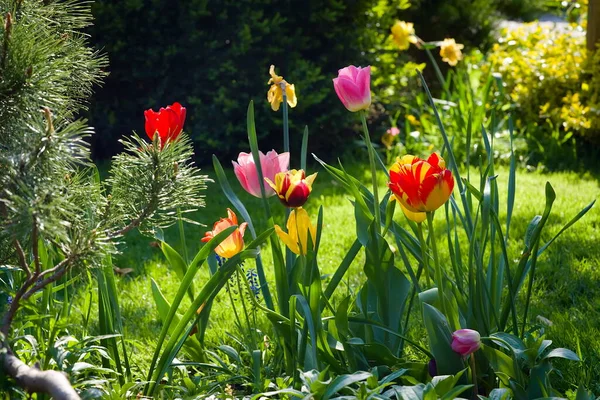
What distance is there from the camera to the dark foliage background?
556 centimetres

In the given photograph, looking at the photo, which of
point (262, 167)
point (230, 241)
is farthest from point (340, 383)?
point (262, 167)

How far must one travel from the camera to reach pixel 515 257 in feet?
11.2

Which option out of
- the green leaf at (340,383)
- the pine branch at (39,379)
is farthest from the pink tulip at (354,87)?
the pine branch at (39,379)

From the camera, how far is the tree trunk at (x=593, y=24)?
5.59m

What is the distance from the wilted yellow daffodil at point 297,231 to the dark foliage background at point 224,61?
3658mm

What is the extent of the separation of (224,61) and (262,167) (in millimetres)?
3775

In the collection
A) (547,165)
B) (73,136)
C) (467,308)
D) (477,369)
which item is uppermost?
(73,136)

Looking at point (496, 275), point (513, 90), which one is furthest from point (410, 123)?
point (496, 275)

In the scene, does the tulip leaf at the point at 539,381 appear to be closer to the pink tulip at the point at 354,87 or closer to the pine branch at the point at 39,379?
the pink tulip at the point at 354,87

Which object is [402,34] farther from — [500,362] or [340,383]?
[340,383]

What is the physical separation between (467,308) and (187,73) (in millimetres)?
4107

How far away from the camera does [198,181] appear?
1.72 meters

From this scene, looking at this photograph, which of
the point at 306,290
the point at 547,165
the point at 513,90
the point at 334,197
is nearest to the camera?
the point at 306,290

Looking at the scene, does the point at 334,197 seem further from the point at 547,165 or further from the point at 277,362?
the point at 277,362
